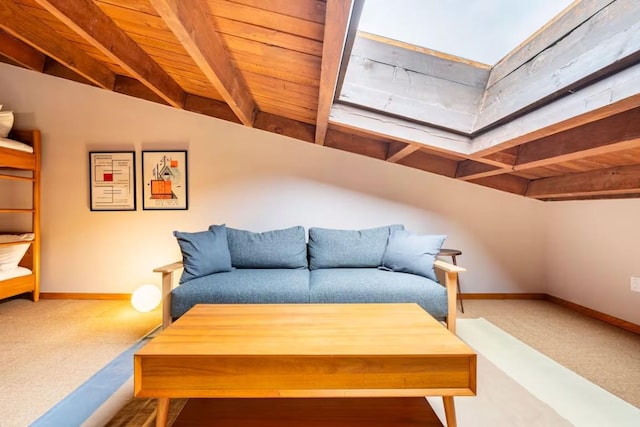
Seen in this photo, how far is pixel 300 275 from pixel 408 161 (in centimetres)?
168

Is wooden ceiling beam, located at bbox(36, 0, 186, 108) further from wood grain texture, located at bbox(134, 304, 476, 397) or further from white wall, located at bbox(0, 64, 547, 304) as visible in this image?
wood grain texture, located at bbox(134, 304, 476, 397)

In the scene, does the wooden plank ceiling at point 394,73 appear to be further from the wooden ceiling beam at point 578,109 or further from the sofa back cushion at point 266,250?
the sofa back cushion at point 266,250

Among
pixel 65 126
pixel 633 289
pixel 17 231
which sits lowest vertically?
pixel 633 289

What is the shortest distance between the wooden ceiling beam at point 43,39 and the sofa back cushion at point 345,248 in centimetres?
256

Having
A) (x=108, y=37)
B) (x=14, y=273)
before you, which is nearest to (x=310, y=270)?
(x=108, y=37)

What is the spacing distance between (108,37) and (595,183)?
3.55m

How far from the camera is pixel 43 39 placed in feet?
8.16

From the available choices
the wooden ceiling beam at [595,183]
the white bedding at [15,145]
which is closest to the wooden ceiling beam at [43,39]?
the white bedding at [15,145]

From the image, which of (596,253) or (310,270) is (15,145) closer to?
(310,270)

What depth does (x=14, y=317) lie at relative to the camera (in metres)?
2.90

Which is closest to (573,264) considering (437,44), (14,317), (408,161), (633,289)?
(633,289)

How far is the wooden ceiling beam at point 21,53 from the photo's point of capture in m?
2.92

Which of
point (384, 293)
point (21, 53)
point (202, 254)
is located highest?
point (21, 53)

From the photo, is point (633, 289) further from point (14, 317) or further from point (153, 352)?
point (14, 317)
